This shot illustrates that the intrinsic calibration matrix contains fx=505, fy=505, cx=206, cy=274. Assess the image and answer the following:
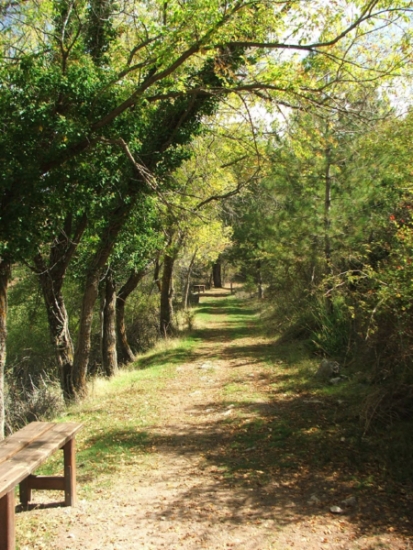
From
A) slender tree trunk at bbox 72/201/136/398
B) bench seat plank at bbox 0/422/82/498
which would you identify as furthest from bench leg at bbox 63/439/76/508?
slender tree trunk at bbox 72/201/136/398

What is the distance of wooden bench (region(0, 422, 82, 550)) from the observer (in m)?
3.38

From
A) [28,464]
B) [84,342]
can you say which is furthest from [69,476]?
[84,342]

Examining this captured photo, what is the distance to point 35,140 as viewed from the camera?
7305 mm

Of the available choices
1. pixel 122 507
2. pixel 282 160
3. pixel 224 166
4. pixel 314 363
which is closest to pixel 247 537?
pixel 122 507

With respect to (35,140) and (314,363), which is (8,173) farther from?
(314,363)

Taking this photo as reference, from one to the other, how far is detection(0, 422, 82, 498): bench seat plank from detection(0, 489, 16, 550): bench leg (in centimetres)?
13

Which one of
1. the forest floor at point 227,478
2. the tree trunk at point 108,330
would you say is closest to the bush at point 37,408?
the forest floor at point 227,478

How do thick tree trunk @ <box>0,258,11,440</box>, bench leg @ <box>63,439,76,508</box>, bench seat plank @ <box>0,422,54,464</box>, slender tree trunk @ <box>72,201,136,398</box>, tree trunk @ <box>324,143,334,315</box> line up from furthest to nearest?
tree trunk @ <box>324,143,334,315</box>
slender tree trunk @ <box>72,201,136,398</box>
thick tree trunk @ <box>0,258,11,440</box>
bench leg @ <box>63,439,76,508</box>
bench seat plank @ <box>0,422,54,464</box>

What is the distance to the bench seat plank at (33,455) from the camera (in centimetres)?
333

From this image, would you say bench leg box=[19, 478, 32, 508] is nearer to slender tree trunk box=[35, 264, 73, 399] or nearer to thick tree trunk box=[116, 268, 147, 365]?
slender tree trunk box=[35, 264, 73, 399]

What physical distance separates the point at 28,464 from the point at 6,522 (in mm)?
384

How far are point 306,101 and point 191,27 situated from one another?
1.87 m

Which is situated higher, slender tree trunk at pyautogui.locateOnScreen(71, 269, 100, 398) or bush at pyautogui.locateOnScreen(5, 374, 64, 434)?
slender tree trunk at pyautogui.locateOnScreen(71, 269, 100, 398)

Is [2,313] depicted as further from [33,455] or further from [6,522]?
[6,522]
